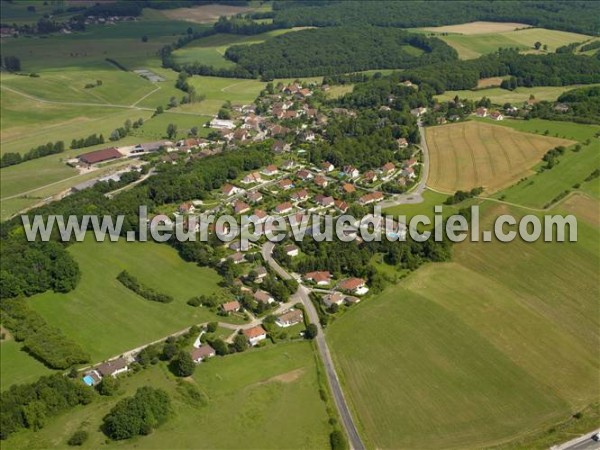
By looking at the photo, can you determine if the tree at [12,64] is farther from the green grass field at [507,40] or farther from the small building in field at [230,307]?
the small building in field at [230,307]

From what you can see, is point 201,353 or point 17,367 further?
point 17,367

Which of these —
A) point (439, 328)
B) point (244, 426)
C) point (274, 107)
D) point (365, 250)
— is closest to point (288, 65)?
point (274, 107)

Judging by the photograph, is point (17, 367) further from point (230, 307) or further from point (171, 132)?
point (171, 132)

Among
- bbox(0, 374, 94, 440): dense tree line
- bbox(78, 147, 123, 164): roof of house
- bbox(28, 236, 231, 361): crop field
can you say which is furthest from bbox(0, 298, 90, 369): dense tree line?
bbox(78, 147, 123, 164): roof of house

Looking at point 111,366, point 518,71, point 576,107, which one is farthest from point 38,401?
point 518,71

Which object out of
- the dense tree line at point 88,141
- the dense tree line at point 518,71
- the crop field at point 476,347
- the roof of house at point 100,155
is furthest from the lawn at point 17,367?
the dense tree line at point 518,71

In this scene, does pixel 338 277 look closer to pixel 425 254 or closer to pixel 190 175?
pixel 425 254
